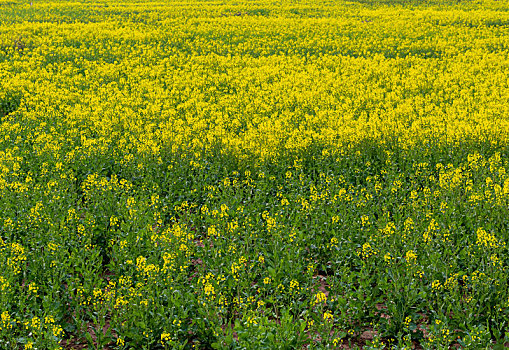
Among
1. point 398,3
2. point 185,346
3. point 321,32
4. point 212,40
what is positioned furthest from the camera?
point 398,3

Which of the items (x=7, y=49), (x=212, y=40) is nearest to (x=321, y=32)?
(x=212, y=40)

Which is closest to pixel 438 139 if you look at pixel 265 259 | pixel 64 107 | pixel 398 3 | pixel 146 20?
pixel 265 259

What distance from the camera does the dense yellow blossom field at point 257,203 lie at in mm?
5637

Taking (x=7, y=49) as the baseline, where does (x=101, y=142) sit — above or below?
below

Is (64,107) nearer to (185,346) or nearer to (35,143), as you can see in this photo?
(35,143)

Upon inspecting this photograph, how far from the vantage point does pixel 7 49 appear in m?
23.8

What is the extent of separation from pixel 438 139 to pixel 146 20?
27.3m

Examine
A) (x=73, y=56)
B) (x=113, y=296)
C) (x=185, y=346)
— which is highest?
(x=73, y=56)

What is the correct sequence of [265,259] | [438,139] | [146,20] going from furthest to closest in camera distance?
1. [146,20]
2. [438,139]
3. [265,259]

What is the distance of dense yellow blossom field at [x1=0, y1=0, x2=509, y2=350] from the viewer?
564 cm

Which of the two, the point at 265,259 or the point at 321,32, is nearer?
the point at 265,259

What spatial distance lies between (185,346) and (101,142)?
6714mm

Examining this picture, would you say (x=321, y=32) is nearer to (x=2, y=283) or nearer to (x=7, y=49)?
(x=7, y=49)

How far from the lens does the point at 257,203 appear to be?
822cm
